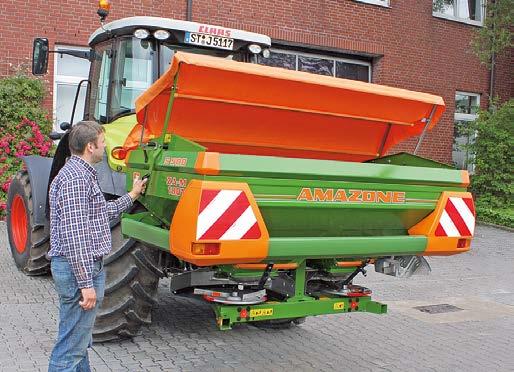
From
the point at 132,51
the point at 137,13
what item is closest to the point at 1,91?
the point at 137,13

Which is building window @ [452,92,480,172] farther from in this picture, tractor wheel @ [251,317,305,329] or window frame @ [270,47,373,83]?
tractor wheel @ [251,317,305,329]

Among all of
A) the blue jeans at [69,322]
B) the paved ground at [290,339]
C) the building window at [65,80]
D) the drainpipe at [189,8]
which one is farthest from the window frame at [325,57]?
the blue jeans at [69,322]

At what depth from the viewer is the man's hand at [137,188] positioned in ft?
13.3

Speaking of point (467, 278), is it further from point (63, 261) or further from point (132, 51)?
point (63, 261)

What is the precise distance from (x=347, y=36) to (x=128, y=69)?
9888 millimetres

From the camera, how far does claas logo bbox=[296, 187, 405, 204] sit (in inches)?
151

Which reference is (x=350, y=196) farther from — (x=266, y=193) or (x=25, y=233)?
(x=25, y=233)

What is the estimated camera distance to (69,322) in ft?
11.3

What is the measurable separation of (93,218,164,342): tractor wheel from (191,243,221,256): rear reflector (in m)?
1.28

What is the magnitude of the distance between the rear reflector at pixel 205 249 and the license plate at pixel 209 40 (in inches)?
99.6

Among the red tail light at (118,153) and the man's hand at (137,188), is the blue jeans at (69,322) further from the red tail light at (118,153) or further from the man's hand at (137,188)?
the red tail light at (118,153)

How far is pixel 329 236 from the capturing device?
165 inches

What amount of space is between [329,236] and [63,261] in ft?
5.57

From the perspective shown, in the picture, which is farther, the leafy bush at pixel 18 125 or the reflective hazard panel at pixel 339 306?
the leafy bush at pixel 18 125
